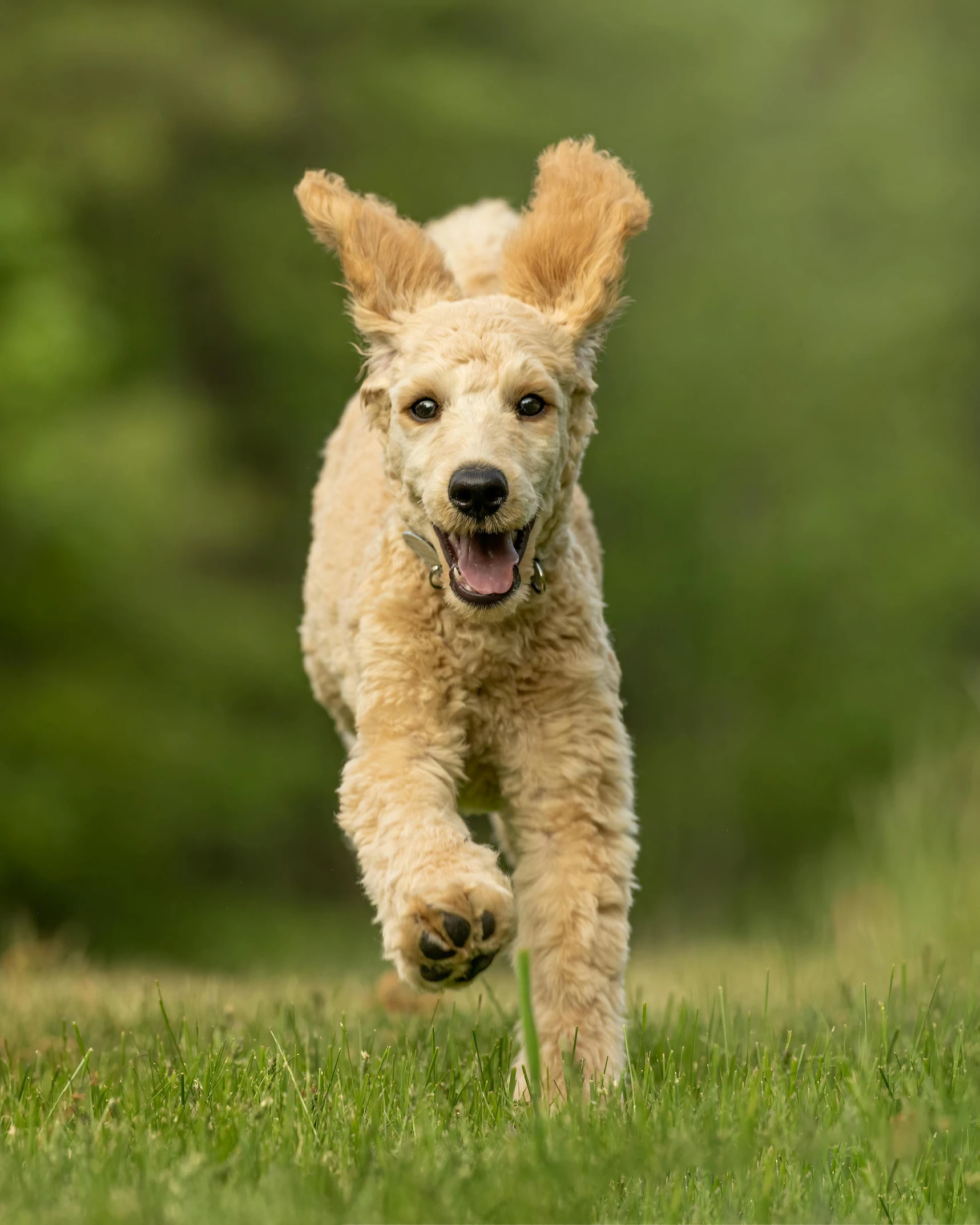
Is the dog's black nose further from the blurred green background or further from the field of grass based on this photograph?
the blurred green background

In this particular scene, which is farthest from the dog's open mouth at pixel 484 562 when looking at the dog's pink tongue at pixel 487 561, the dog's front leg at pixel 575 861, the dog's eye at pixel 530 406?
the dog's front leg at pixel 575 861

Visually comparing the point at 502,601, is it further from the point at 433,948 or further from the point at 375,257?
the point at 375,257

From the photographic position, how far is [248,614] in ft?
52.7

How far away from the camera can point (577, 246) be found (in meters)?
4.56

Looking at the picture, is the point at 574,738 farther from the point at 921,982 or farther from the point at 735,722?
the point at 735,722

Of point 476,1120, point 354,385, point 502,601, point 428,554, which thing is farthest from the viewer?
point 354,385

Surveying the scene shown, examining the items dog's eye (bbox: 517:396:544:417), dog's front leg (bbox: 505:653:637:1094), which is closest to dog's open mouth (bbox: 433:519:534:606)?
dog's eye (bbox: 517:396:544:417)

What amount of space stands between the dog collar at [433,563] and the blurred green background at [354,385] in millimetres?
10736

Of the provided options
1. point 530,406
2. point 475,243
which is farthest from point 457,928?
point 475,243

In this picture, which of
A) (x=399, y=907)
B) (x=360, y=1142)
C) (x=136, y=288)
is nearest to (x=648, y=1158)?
(x=360, y=1142)

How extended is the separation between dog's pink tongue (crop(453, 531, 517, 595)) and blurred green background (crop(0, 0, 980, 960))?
11033 millimetres

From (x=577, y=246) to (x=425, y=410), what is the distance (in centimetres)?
69

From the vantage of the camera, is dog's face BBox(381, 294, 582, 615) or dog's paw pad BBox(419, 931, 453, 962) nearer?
dog's paw pad BBox(419, 931, 453, 962)

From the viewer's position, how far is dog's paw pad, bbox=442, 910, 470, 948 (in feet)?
11.5
